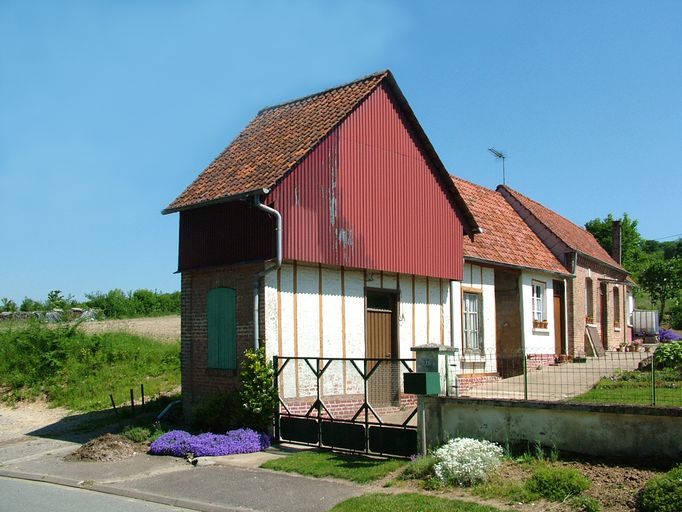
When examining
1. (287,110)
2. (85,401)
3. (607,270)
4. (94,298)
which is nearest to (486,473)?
(287,110)

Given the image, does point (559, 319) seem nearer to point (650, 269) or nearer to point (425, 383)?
point (425, 383)

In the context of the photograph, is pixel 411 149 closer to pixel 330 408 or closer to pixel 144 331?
pixel 330 408

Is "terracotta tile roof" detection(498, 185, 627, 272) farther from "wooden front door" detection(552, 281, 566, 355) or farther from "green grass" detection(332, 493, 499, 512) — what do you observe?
"green grass" detection(332, 493, 499, 512)

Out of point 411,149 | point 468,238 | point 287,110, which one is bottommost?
point 468,238

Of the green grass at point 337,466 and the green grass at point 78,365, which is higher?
the green grass at point 78,365

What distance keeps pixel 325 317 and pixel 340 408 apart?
6.19 ft

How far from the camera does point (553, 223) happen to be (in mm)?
28266

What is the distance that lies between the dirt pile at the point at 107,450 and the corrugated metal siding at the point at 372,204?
461 centimetres

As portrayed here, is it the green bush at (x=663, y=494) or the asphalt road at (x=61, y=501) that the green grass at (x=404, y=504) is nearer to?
the green bush at (x=663, y=494)

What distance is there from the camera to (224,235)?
1478 cm

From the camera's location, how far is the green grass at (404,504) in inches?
322

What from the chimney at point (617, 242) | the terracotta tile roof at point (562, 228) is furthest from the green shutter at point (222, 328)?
the chimney at point (617, 242)

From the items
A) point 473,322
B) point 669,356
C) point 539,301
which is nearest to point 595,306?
point 539,301

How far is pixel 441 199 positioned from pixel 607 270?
51.4 ft
